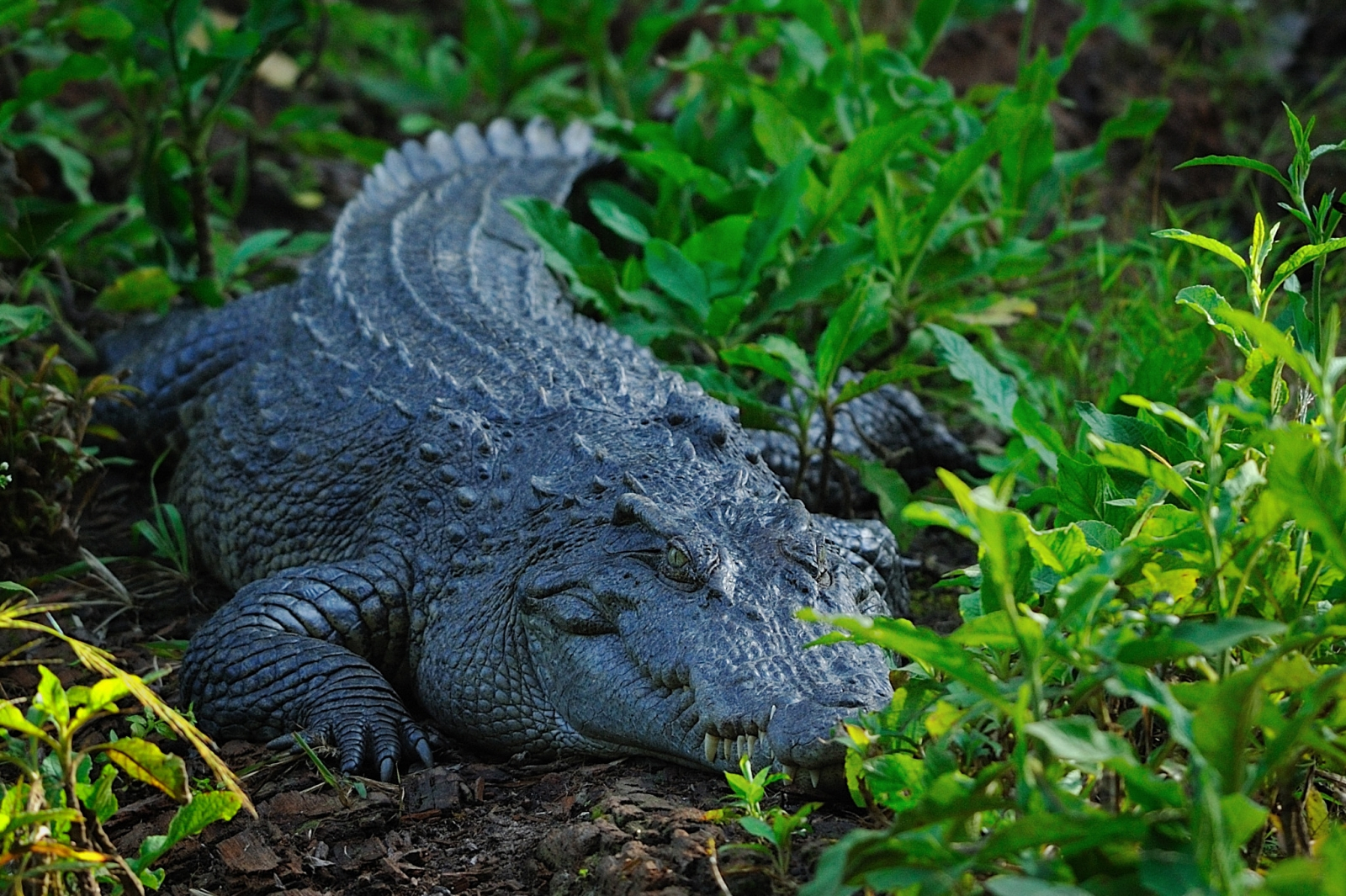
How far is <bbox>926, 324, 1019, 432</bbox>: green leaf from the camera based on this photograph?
12.0 ft

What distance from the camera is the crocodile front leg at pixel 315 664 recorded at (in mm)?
3168

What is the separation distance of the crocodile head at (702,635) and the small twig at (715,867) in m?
0.24

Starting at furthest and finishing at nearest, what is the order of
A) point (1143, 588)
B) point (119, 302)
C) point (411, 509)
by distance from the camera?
point (119, 302) → point (411, 509) → point (1143, 588)

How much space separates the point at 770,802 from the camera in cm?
249

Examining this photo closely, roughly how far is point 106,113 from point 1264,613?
7.79 meters

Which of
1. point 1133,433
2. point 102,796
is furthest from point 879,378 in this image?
point 102,796

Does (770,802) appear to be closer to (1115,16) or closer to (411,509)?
(411,509)

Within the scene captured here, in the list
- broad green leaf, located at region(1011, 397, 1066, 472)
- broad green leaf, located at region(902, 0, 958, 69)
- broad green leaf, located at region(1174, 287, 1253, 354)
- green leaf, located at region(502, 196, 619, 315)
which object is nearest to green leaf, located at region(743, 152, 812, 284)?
green leaf, located at region(502, 196, 619, 315)

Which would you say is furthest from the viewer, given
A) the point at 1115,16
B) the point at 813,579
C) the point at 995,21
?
the point at 995,21

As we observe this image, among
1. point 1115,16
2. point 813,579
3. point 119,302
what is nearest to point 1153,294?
point 1115,16

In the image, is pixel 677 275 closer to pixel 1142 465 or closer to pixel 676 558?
pixel 676 558

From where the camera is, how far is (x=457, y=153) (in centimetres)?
654

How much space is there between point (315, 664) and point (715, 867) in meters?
1.56

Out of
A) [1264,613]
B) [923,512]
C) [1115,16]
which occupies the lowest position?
[1264,613]
